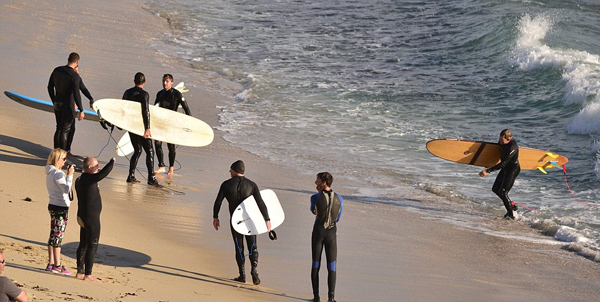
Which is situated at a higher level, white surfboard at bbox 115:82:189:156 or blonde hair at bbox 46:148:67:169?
blonde hair at bbox 46:148:67:169

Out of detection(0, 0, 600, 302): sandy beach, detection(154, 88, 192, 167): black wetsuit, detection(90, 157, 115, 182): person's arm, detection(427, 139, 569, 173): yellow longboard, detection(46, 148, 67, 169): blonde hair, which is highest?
detection(154, 88, 192, 167): black wetsuit

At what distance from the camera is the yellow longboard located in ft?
40.8

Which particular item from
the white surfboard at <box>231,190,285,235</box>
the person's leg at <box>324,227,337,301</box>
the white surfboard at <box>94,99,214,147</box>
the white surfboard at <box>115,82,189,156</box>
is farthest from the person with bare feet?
the white surfboard at <box>115,82,189,156</box>

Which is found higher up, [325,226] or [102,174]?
[102,174]

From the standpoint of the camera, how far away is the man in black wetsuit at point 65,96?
10453 millimetres

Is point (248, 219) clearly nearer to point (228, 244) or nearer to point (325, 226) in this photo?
point (325, 226)

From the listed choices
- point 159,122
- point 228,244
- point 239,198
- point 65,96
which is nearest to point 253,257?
point 239,198

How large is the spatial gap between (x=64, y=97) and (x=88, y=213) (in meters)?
3.76

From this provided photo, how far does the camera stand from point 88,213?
23.8 feet

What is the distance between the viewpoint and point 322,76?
21562 millimetres

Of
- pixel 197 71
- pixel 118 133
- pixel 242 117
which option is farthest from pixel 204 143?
pixel 197 71

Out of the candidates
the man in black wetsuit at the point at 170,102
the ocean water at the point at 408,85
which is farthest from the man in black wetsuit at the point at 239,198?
the ocean water at the point at 408,85

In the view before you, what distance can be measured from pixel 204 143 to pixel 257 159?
1895 mm

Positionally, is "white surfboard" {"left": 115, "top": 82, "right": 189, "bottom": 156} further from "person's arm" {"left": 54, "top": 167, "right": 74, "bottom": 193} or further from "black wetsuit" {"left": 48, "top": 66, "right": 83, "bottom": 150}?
"person's arm" {"left": 54, "top": 167, "right": 74, "bottom": 193}
